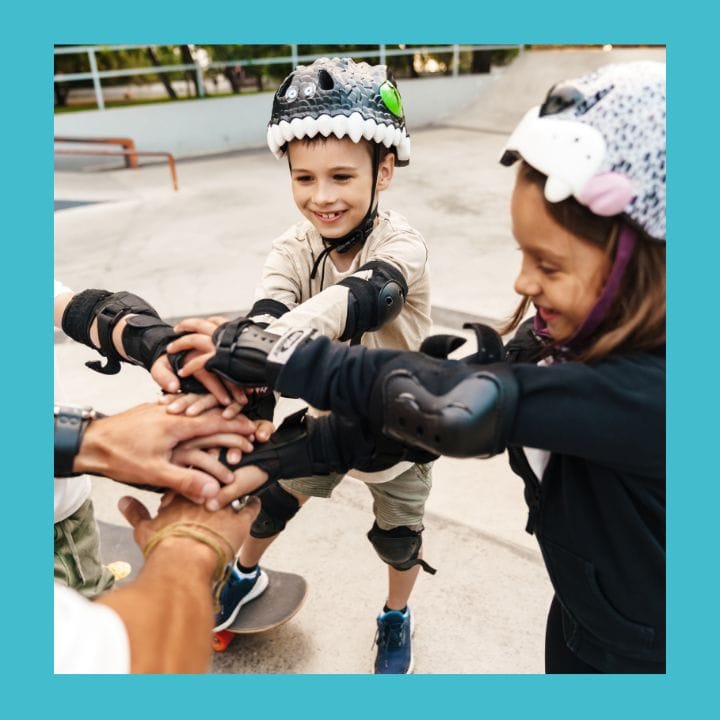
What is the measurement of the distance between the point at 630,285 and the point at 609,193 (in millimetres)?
190

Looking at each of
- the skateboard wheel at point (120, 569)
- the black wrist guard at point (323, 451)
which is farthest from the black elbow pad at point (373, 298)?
the skateboard wheel at point (120, 569)

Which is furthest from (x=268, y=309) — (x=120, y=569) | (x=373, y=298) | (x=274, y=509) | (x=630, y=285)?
(x=120, y=569)

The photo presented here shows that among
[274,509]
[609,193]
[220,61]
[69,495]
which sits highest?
[220,61]

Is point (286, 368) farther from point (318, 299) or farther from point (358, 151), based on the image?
point (358, 151)

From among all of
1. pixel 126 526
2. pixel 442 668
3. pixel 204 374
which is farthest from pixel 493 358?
pixel 126 526

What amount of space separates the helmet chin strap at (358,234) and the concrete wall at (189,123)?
43.9 ft

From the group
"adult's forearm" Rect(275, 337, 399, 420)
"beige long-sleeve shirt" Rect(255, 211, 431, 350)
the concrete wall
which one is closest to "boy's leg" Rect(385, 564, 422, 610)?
"beige long-sleeve shirt" Rect(255, 211, 431, 350)

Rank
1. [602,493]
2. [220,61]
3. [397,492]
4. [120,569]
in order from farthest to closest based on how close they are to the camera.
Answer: [220,61] → [120,569] → [397,492] → [602,493]

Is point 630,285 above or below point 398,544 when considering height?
above

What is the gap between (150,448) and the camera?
68.5 inches

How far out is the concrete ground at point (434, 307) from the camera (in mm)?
2662

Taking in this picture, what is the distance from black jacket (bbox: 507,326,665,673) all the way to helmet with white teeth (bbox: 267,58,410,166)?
0.88 metres

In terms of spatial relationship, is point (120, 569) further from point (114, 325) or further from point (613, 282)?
point (613, 282)

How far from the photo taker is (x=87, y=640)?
1.06 metres
